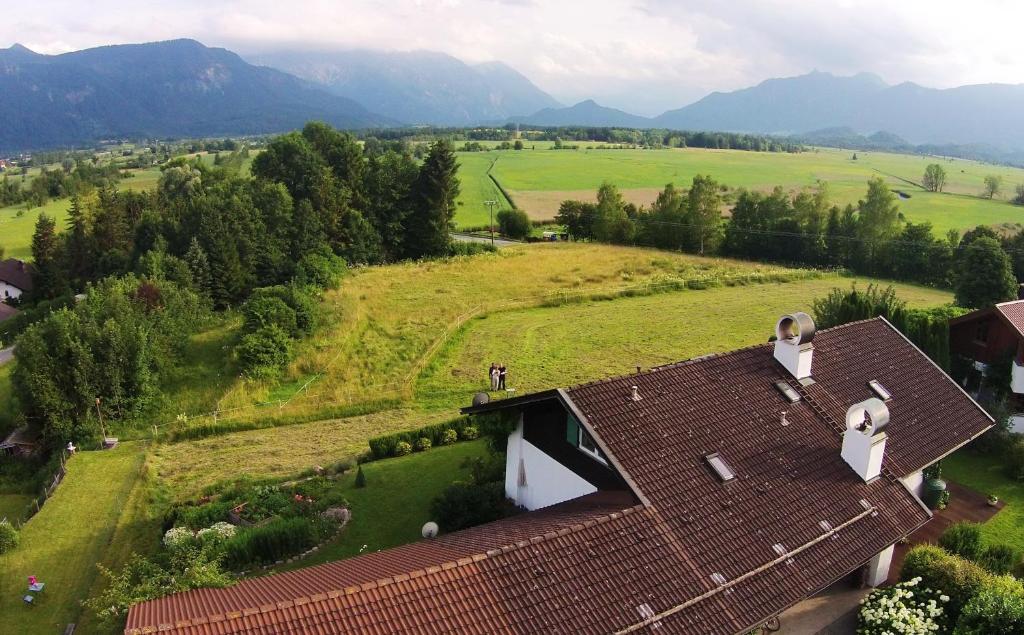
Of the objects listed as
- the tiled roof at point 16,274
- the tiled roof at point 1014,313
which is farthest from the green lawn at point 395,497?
the tiled roof at point 16,274

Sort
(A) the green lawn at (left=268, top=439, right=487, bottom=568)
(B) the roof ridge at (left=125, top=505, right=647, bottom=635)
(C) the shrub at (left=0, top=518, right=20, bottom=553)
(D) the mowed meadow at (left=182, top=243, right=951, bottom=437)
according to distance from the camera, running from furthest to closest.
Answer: (D) the mowed meadow at (left=182, top=243, right=951, bottom=437)
(C) the shrub at (left=0, top=518, right=20, bottom=553)
(A) the green lawn at (left=268, top=439, right=487, bottom=568)
(B) the roof ridge at (left=125, top=505, right=647, bottom=635)

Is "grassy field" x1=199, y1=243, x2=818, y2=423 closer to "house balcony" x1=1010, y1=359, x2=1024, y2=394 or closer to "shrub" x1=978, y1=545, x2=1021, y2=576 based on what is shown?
"shrub" x1=978, y1=545, x2=1021, y2=576

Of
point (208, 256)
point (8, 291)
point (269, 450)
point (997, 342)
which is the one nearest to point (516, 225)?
point (208, 256)

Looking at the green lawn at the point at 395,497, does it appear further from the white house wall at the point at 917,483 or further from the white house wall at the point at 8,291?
the white house wall at the point at 8,291

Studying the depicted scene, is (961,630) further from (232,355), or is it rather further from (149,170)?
(149,170)

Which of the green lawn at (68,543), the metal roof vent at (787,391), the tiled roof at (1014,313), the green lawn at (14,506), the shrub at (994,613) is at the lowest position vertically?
the green lawn at (14,506)

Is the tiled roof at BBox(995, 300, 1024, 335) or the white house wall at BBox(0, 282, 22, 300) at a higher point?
the tiled roof at BBox(995, 300, 1024, 335)

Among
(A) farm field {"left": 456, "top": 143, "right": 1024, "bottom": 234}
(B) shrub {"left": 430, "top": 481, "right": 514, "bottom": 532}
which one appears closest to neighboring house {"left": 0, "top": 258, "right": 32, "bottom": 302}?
(A) farm field {"left": 456, "top": 143, "right": 1024, "bottom": 234}

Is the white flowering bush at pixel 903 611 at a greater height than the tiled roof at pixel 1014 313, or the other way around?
the tiled roof at pixel 1014 313
